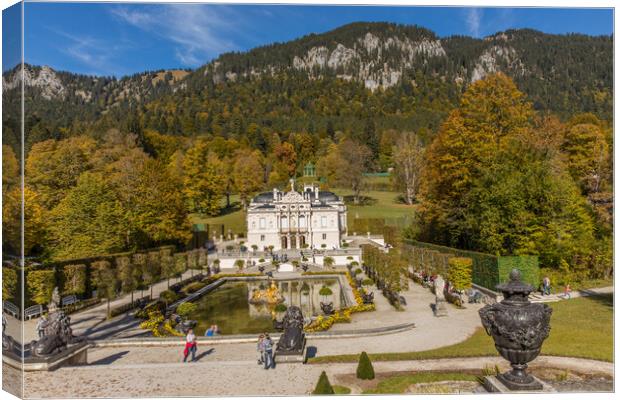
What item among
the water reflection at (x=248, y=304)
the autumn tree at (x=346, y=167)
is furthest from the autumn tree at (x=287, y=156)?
the water reflection at (x=248, y=304)

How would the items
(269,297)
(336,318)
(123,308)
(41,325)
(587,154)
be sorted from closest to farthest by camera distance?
(41,325) < (336,318) < (123,308) < (269,297) < (587,154)

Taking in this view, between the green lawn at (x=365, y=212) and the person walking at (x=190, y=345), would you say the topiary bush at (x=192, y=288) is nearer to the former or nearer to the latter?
the person walking at (x=190, y=345)

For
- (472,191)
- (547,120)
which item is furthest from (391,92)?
(472,191)

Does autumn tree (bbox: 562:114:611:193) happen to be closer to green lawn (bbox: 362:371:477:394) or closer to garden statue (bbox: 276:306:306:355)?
green lawn (bbox: 362:371:477:394)

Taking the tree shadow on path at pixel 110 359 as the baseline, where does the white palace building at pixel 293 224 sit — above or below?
above

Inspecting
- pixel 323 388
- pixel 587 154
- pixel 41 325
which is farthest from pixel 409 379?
pixel 587 154

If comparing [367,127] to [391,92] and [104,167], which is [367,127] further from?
[104,167]

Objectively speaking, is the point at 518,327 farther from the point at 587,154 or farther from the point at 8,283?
the point at 587,154
